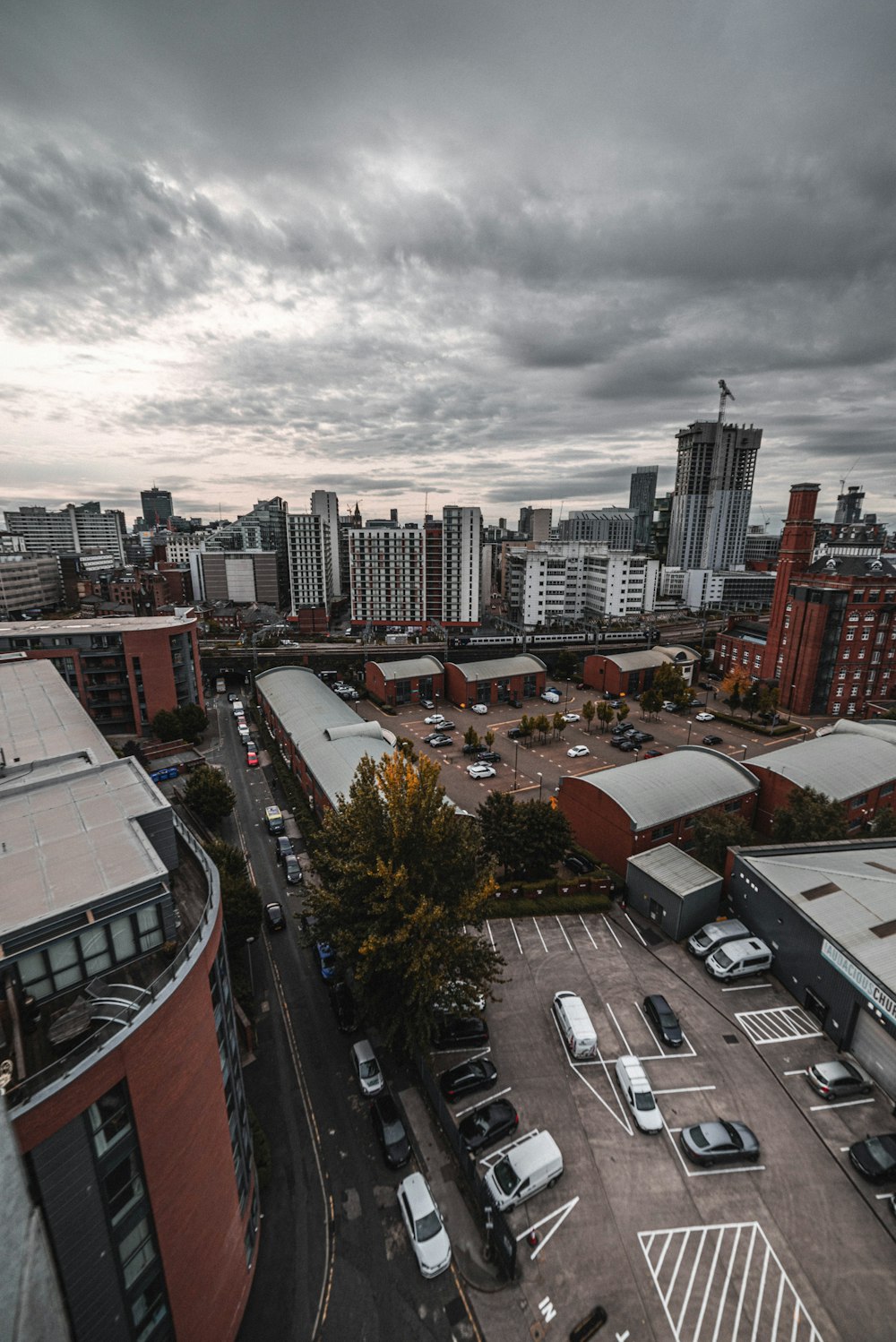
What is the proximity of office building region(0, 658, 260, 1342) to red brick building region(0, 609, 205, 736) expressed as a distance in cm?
3439

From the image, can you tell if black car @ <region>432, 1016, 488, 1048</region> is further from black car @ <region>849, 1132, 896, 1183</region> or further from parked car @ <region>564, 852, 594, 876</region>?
black car @ <region>849, 1132, 896, 1183</region>

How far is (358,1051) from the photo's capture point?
1848 centimetres

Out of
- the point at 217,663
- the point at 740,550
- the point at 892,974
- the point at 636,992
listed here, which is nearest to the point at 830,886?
the point at 892,974

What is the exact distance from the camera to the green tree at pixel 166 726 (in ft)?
146

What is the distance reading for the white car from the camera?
43.9 ft

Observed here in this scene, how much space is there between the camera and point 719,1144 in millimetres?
15500

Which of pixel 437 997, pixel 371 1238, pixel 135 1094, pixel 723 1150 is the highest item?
pixel 135 1094

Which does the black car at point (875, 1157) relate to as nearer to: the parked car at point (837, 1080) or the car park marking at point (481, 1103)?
the parked car at point (837, 1080)

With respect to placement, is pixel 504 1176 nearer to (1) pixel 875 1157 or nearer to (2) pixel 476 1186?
(2) pixel 476 1186

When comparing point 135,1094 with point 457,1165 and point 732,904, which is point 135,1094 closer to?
point 457,1165

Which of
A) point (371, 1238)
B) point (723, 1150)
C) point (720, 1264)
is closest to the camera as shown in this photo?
point (720, 1264)

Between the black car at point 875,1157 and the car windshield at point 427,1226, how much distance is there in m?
11.7

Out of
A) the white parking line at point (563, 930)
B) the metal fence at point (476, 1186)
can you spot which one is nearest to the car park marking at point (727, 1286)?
the metal fence at point (476, 1186)

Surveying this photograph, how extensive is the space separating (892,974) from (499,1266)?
1452 centimetres
